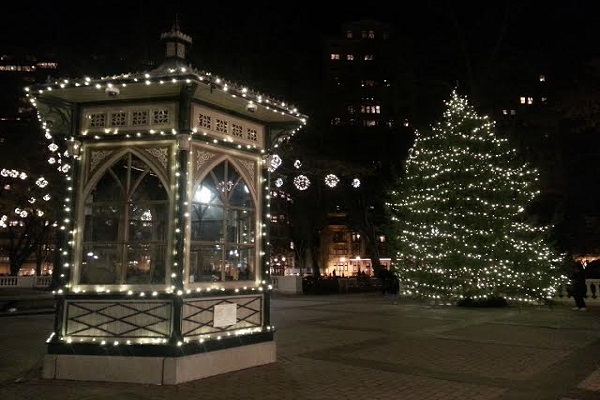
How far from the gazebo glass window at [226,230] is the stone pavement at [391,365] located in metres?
1.91

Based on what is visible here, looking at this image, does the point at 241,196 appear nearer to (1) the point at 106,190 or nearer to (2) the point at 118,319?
(1) the point at 106,190

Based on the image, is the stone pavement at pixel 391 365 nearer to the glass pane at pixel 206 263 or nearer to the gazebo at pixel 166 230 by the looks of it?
the gazebo at pixel 166 230

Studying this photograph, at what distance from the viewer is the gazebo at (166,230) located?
8.37 meters

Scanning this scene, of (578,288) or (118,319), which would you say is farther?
(578,288)

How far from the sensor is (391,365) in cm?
935

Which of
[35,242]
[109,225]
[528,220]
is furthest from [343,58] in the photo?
[109,225]

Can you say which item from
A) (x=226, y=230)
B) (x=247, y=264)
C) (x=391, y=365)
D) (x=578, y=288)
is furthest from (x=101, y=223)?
(x=578, y=288)

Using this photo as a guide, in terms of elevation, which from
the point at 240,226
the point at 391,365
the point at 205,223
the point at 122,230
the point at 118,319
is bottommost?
the point at 391,365

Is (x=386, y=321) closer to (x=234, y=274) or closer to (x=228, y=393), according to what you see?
(x=234, y=274)

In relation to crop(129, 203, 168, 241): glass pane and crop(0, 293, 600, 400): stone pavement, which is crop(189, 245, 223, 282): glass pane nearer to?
crop(129, 203, 168, 241): glass pane

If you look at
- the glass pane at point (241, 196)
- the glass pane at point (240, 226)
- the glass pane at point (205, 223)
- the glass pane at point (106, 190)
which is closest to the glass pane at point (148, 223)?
the glass pane at point (106, 190)

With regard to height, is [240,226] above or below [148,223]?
below

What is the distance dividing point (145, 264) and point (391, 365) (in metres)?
4.90

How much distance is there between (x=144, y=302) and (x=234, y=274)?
77.3 inches
